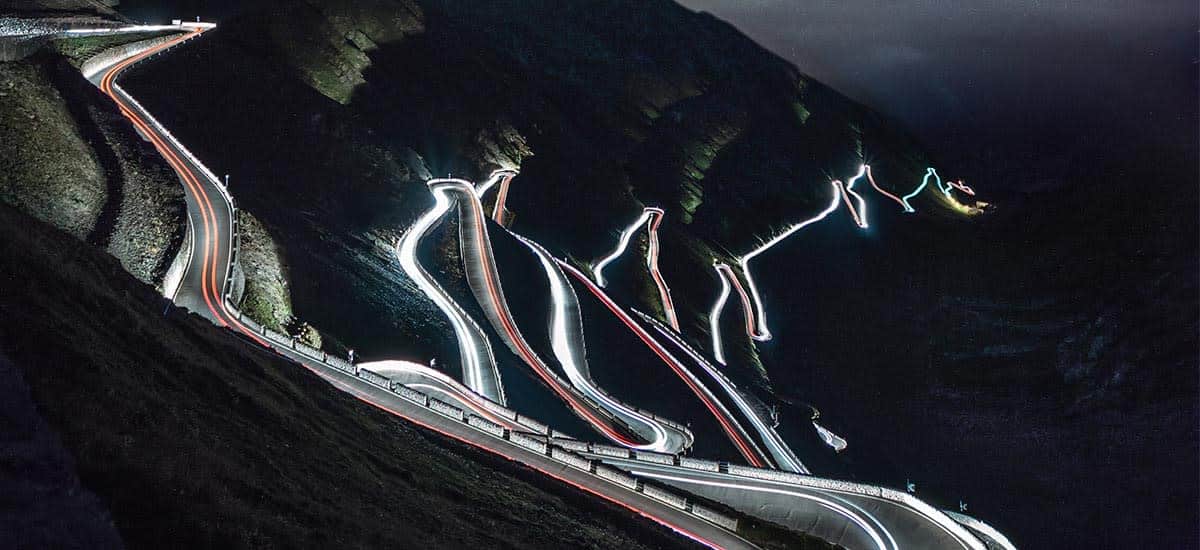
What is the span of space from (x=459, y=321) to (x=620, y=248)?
2421 inches

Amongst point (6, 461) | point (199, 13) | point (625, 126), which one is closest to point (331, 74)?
point (199, 13)

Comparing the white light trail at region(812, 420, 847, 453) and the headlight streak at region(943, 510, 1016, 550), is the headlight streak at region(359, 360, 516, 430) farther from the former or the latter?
the white light trail at region(812, 420, 847, 453)

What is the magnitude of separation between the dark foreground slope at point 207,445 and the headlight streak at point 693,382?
31742mm

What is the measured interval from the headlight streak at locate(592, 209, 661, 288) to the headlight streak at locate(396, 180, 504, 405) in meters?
24.4

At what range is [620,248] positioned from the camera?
123250 mm

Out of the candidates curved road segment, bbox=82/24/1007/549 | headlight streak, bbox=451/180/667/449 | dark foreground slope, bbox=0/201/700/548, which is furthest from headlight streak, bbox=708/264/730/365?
dark foreground slope, bbox=0/201/700/548

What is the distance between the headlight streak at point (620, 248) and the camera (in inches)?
4210

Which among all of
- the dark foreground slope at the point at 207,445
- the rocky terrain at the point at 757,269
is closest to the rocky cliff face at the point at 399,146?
the rocky terrain at the point at 757,269

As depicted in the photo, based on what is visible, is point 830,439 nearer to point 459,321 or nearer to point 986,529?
point 459,321

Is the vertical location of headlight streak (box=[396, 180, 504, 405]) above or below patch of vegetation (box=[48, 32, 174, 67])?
below

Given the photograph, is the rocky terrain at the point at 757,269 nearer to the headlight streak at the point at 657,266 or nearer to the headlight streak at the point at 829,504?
the headlight streak at the point at 657,266

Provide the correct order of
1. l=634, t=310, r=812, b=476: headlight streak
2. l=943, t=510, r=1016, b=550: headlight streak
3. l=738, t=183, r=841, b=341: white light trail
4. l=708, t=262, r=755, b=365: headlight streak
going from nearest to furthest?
l=943, t=510, r=1016, b=550: headlight streak → l=634, t=310, r=812, b=476: headlight streak → l=708, t=262, r=755, b=365: headlight streak → l=738, t=183, r=841, b=341: white light trail

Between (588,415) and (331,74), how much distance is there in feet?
226

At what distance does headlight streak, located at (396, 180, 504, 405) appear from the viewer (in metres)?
55.8
